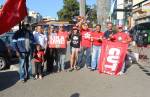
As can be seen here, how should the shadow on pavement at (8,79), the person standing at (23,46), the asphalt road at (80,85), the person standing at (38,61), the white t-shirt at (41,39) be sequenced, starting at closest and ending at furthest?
the asphalt road at (80,85) < the shadow on pavement at (8,79) < the person standing at (23,46) < the person standing at (38,61) < the white t-shirt at (41,39)

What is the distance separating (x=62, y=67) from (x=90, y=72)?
105cm

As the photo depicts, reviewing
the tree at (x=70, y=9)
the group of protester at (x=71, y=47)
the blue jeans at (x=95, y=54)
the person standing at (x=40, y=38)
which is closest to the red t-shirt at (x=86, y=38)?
the group of protester at (x=71, y=47)

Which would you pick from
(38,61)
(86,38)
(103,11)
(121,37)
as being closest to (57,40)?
(86,38)

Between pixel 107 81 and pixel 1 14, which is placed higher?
pixel 1 14

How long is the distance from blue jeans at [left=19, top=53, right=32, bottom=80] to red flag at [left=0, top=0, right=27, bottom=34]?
1.38 m

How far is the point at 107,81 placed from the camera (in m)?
13.0

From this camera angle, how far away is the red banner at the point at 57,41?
14.7 metres

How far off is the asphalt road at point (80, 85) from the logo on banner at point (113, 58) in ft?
1.37

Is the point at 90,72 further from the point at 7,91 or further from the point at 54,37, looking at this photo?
the point at 7,91

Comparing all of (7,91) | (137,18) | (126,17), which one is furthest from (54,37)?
(126,17)

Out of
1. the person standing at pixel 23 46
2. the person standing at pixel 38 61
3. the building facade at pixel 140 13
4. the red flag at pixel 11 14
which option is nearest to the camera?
the red flag at pixel 11 14

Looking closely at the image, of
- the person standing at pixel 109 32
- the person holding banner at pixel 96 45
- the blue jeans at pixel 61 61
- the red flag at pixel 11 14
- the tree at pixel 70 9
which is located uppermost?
the tree at pixel 70 9

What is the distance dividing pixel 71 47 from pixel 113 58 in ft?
5.46

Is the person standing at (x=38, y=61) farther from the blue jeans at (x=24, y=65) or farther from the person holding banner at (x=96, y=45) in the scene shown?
the person holding banner at (x=96, y=45)
